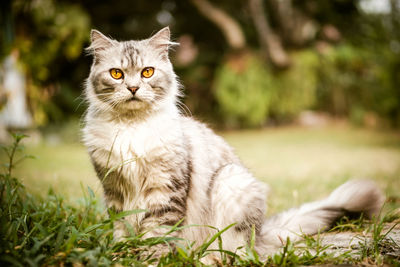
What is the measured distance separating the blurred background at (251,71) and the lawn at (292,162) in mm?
52

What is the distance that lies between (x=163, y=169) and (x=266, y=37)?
23.7ft

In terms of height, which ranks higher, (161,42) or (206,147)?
(161,42)

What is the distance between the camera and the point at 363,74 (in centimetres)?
926

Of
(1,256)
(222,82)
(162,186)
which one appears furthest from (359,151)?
(1,256)

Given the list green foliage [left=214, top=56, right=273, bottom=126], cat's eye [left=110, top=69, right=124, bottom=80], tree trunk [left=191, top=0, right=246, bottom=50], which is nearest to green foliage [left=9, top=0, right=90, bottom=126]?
tree trunk [left=191, top=0, right=246, bottom=50]

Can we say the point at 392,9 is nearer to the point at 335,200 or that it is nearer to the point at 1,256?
the point at 335,200

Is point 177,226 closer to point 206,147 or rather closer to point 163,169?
point 163,169

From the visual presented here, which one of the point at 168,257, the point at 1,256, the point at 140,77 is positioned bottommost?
the point at 168,257

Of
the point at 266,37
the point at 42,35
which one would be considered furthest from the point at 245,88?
the point at 42,35

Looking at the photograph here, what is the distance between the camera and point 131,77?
1.84 metres

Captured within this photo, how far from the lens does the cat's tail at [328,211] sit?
6.31 ft

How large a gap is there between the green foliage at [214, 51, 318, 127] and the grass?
0.75m

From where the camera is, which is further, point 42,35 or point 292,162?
point 42,35

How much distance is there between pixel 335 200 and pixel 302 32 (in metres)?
8.84
